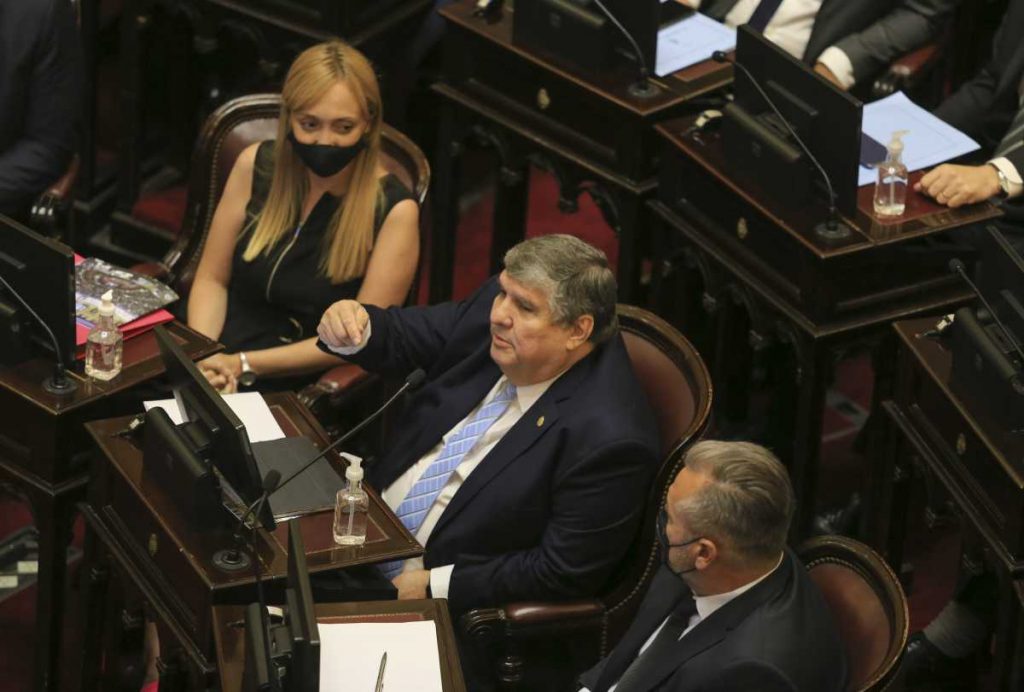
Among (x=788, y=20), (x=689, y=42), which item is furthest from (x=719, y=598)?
(x=788, y=20)

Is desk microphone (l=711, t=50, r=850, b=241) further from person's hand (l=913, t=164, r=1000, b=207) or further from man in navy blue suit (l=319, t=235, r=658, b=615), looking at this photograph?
man in navy blue suit (l=319, t=235, r=658, b=615)

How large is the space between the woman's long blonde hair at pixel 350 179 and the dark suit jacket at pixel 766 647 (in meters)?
1.47

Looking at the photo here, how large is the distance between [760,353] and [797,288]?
1024mm

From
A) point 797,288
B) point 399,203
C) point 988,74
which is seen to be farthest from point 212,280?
point 988,74

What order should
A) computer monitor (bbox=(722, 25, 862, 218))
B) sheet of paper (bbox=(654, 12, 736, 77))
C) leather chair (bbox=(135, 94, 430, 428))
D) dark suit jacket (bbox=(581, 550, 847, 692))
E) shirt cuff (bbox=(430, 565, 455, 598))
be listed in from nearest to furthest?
dark suit jacket (bbox=(581, 550, 847, 692)) → shirt cuff (bbox=(430, 565, 455, 598)) → computer monitor (bbox=(722, 25, 862, 218)) → leather chair (bbox=(135, 94, 430, 428)) → sheet of paper (bbox=(654, 12, 736, 77))

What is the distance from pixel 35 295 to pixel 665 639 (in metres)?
1.44

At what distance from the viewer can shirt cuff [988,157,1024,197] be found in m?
4.42

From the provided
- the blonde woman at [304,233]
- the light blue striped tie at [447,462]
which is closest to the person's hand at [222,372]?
the blonde woman at [304,233]

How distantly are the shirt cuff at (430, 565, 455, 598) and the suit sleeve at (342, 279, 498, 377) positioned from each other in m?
0.52

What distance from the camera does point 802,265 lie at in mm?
4234

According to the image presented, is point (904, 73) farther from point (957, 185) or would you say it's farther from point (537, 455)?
point (537, 455)

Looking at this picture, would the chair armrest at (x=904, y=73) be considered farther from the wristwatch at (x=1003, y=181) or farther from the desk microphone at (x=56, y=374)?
the desk microphone at (x=56, y=374)

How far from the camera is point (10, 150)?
15.6ft

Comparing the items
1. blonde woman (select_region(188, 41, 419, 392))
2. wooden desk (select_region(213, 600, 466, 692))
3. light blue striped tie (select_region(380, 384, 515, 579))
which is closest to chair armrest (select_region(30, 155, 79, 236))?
blonde woman (select_region(188, 41, 419, 392))
